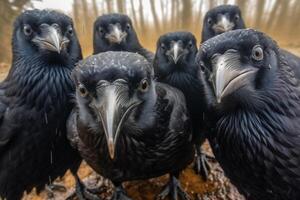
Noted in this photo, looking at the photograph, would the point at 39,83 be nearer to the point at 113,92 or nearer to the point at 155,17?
the point at 113,92

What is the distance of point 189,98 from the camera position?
4.56 meters

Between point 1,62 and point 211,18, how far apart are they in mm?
6234

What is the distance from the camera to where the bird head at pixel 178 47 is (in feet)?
15.3

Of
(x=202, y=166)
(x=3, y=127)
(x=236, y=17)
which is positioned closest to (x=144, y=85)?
(x=3, y=127)

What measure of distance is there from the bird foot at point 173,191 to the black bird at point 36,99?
1049 mm

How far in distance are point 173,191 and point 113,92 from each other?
1980mm

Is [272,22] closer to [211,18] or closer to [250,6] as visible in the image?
[250,6]

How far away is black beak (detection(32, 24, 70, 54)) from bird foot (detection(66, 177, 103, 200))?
1520 mm

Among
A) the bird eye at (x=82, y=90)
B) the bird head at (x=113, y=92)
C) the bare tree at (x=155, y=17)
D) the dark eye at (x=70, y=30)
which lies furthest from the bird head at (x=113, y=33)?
the bare tree at (x=155, y=17)

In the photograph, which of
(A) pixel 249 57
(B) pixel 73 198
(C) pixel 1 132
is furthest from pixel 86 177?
(A) pixel 249 57

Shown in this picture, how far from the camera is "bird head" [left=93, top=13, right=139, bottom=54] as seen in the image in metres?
5.38

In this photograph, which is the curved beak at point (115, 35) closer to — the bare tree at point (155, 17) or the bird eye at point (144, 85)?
the bird eye at point (144, 85)

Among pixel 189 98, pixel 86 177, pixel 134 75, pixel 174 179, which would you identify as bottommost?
pixel 86 177

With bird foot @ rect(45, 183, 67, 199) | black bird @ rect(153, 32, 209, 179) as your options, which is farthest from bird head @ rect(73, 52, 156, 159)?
bird foot @ rect(45, 183, 67, 199)
